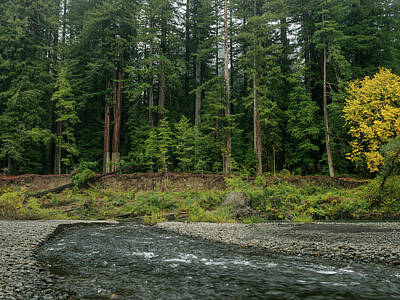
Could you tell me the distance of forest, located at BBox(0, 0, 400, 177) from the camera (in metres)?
21.9

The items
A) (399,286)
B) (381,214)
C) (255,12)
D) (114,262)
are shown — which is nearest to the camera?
(399,286)

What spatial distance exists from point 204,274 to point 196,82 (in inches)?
1031

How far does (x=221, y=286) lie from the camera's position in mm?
4383

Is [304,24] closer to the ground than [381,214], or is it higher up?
higher up

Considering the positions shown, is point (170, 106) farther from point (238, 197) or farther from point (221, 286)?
point (221, 286)

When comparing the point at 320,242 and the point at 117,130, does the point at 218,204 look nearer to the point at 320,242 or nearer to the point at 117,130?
the point at 320,242

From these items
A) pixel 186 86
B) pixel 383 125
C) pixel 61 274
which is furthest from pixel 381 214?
pixel 186 86

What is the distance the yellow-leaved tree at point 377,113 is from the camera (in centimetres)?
1467

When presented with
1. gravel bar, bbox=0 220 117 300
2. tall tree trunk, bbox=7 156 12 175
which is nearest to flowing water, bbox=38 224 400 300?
gravel bar, bbox=0 220 117 300

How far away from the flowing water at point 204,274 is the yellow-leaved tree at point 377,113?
38.1 ft

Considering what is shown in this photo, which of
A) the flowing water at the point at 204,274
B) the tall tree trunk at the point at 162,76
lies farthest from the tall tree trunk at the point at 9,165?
the flowing water at the point at 204,274

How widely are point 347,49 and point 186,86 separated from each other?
17069 millimetres

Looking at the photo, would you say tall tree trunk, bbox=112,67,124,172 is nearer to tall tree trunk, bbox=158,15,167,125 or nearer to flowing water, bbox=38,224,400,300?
tall tree trunk, bbox=158,15,167,125

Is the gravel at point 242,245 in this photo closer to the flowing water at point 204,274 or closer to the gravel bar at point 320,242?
the gravel bar at point 320,242
